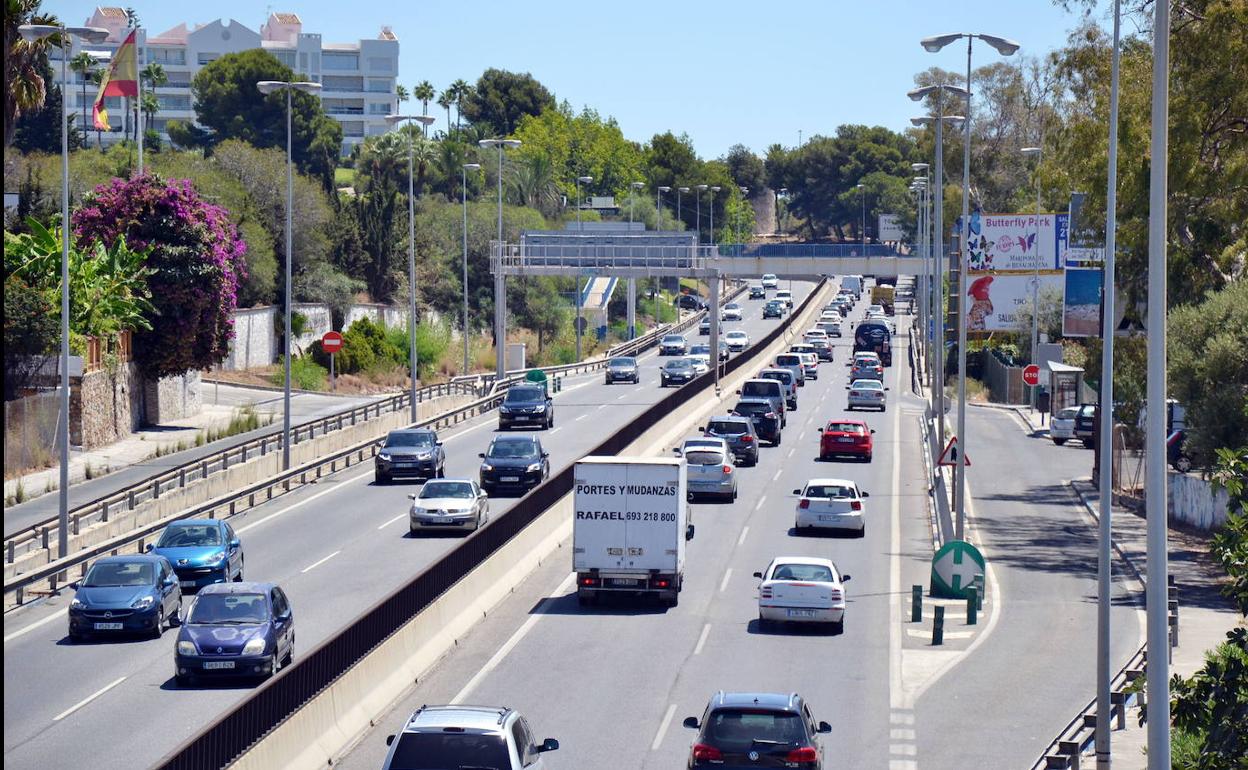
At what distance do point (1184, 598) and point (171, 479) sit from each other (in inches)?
902

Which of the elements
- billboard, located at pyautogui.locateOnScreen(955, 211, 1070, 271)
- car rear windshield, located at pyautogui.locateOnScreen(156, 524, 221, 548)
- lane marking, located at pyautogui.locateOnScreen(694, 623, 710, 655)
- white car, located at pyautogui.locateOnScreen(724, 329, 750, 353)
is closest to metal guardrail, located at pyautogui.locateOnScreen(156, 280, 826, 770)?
lane marking, located at pyautogui.locateOnScreen(694, 623, 710, 655)

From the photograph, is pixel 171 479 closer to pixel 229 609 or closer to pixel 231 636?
pixel 229 609

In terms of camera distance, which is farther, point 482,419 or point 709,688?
point 482,419

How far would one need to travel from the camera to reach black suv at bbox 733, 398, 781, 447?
55406mm

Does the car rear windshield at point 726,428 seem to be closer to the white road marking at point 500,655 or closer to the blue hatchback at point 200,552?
the white road marking at point 500,655

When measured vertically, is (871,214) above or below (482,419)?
above

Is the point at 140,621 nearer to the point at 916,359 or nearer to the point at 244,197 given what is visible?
the point at 244,197

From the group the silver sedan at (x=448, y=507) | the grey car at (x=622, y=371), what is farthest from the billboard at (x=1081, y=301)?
the silver sedan at (x=448, y=507)

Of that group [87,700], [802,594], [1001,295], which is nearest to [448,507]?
[802,594]

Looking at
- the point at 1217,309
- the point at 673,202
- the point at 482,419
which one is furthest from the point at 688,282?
the point at 1217,309

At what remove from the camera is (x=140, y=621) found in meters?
25.1

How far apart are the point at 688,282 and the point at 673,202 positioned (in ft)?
42.5

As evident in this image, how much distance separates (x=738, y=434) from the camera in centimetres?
4978

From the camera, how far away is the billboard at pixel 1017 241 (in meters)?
84.5
